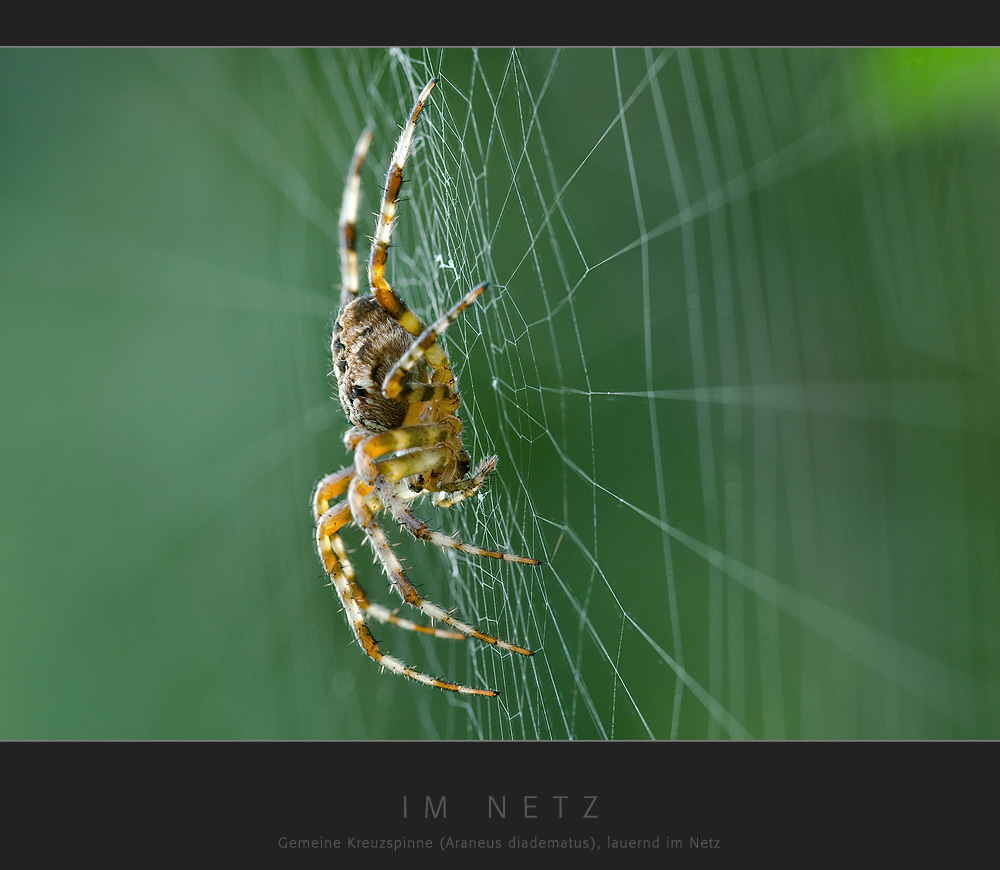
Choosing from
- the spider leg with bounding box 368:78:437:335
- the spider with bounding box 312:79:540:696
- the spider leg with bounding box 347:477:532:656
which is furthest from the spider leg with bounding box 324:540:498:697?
the spider leg with bounding box 368:78:437:335

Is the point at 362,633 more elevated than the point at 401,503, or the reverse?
the point at 401,503

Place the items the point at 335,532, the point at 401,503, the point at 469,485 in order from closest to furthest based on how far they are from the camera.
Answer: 1. the point at 469,485
2. the point at 401,503
3. the point at 335,532

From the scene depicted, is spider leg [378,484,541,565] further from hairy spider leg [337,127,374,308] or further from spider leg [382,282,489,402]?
hairy spider leg [337,127,374,308]

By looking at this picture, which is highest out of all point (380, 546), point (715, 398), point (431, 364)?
point (431, 364)

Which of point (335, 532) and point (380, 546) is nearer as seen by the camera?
point (380, 546)

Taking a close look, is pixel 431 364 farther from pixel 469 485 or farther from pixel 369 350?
pixel 469 485

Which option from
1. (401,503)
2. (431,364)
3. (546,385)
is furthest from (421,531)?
(546,385)
